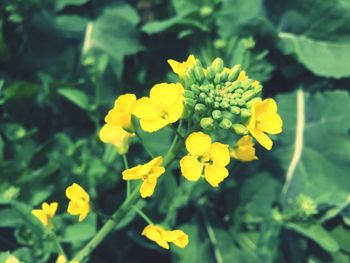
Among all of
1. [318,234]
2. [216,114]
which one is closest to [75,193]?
[216,114]

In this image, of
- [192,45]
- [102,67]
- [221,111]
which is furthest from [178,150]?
[192,45]

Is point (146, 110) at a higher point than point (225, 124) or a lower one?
higher

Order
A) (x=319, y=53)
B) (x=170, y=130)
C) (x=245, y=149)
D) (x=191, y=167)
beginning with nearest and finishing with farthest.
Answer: (x=191, y=167) < (x=245, y=149) < (x=170, y=130) < (x=319, y=53)

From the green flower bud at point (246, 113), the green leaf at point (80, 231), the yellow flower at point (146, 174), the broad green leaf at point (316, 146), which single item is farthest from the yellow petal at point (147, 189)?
the broad green leaf at point (316, 146)

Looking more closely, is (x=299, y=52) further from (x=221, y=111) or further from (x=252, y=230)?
(x=221, y=111)

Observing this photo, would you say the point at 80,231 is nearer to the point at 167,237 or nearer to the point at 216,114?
the point at 167,237
